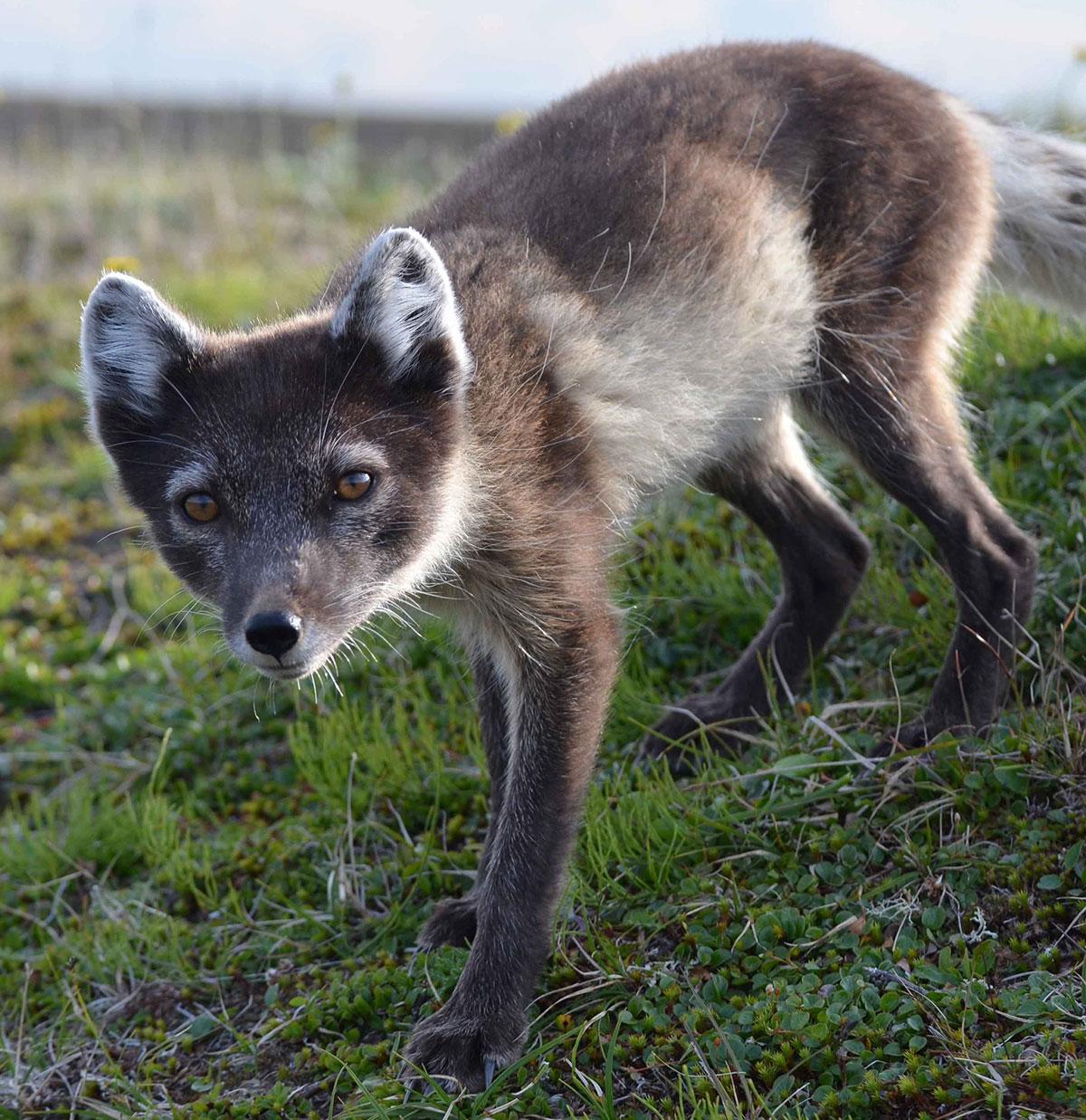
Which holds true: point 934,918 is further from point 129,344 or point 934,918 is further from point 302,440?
point 129,344

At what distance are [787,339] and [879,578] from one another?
0.90 m

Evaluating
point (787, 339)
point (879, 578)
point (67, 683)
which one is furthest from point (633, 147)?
point (67, 683)

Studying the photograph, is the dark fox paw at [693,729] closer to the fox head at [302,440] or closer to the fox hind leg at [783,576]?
the fox hind leg at [783,576]

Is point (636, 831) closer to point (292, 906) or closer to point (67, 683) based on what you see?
point (292, 906)

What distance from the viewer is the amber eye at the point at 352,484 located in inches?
124

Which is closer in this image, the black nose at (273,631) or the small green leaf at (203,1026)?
the black nose at (273,631)

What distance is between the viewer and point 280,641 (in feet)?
9.67

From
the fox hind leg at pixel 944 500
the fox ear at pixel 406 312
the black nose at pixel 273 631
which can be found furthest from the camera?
the fox hind leg at pixel 944 500

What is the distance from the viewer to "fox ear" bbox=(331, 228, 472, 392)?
10.5 feet

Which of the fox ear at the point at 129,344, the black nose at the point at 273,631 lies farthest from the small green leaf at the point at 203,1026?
the fox ear at the point at 129,344

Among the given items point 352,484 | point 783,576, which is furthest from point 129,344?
point 783,576

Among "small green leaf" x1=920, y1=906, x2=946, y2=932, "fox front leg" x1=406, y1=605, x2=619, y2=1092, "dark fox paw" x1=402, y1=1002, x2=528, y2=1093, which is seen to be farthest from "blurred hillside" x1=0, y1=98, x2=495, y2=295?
"small green leaf" x1=920, y1=906, x2=946, y2=932

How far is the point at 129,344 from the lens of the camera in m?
3.29

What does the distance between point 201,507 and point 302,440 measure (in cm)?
31
